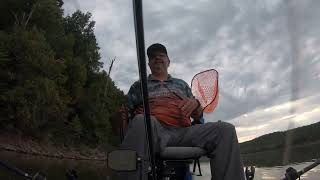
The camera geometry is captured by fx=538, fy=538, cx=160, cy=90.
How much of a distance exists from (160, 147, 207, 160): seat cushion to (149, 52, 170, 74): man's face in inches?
25.1

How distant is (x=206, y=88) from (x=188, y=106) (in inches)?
11.0

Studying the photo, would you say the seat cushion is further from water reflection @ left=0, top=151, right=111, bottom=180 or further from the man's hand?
water reflection @ left=0, top=151, right=111, bottom=180

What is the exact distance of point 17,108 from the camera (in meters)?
38.0

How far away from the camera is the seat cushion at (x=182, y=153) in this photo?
132 inches

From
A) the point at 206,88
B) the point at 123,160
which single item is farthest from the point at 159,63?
the point at 123,160

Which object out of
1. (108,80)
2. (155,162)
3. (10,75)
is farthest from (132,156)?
(10,75)

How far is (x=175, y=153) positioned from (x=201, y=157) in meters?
0.27

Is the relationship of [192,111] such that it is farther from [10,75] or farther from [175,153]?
[10,75]

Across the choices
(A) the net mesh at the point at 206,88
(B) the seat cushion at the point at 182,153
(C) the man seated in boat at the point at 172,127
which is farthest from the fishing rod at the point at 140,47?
(A) the net mesh at the point at 206,88

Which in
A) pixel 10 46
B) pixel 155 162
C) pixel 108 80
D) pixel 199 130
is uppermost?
pixel 10 46

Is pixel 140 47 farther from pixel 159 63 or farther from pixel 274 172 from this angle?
pixel 274 172

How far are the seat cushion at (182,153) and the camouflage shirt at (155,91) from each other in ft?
1.38

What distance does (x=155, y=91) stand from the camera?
3727 millimetres

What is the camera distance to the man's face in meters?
3.69
